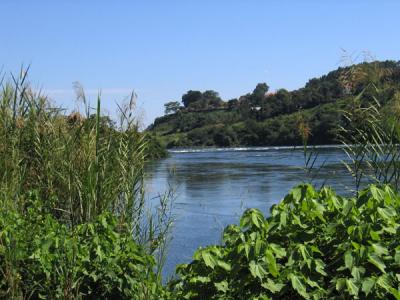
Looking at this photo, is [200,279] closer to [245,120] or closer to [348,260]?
[348,260]

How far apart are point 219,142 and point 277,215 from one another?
9157cm

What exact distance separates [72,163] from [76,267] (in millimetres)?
1795

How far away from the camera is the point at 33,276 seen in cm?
383

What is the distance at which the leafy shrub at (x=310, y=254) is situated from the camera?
9.28ft

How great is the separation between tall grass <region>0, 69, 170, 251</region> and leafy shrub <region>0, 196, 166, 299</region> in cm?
55

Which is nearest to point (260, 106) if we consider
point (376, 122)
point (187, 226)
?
point (187, 226)

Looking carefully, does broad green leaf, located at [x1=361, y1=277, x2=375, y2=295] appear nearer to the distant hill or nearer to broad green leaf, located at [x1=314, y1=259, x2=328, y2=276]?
broad green leaf, located at [x1=314, y1=259, x2=328, y2=276]

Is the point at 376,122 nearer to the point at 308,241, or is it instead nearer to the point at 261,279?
the point at 308,241

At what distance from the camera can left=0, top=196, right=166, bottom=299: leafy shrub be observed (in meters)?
3.67

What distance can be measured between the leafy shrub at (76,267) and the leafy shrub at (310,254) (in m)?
0.47

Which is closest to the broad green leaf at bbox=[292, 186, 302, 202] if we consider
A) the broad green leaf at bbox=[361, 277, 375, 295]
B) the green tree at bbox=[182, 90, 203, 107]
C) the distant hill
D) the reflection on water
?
the broad green leaf at bbox=[361, 277, 375, 295]

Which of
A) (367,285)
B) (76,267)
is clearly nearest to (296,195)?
(367,285)

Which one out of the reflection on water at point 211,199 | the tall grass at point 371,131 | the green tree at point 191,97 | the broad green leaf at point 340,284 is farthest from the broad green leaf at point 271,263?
the green tree at point 191,97

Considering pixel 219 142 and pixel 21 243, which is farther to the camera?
pixel 219 142
